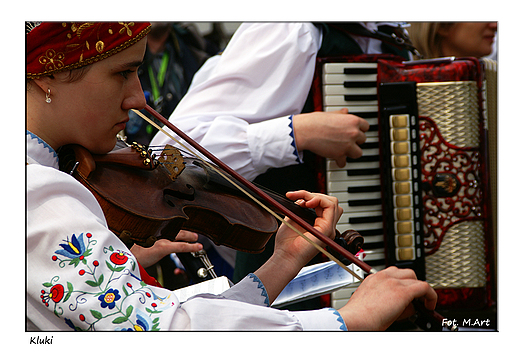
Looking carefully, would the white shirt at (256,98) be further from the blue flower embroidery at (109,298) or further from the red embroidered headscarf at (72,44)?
the blue flower embroidery at (109,298)

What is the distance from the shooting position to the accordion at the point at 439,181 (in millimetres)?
1190

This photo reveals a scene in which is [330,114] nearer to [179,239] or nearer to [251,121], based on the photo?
[251,121]

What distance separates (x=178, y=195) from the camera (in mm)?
907

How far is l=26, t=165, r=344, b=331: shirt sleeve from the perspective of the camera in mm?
599

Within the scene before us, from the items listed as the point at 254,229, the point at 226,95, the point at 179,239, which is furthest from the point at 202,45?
the point at 254,229

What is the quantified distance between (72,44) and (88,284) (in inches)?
15.7

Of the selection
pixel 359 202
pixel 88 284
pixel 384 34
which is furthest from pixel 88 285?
pixel 384 34

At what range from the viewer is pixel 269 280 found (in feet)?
2.88

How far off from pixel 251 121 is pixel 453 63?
0.55 m

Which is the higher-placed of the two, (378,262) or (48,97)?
(48,97)

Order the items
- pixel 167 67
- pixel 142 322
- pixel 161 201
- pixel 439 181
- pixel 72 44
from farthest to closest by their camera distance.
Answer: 1. pixel 167 67
2. pixel 439 181
3. pixel 161 201
4. pixel 72 44
5. pixel 142 322

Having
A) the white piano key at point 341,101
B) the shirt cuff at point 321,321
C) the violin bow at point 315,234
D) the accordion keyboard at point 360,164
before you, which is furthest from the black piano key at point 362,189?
the shirt cuff at point 321,321

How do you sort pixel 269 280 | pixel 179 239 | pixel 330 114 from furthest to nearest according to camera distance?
pixel 330 114
pixel 179 239
pixel 269 280

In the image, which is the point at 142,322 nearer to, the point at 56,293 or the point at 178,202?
the point at 56,293
